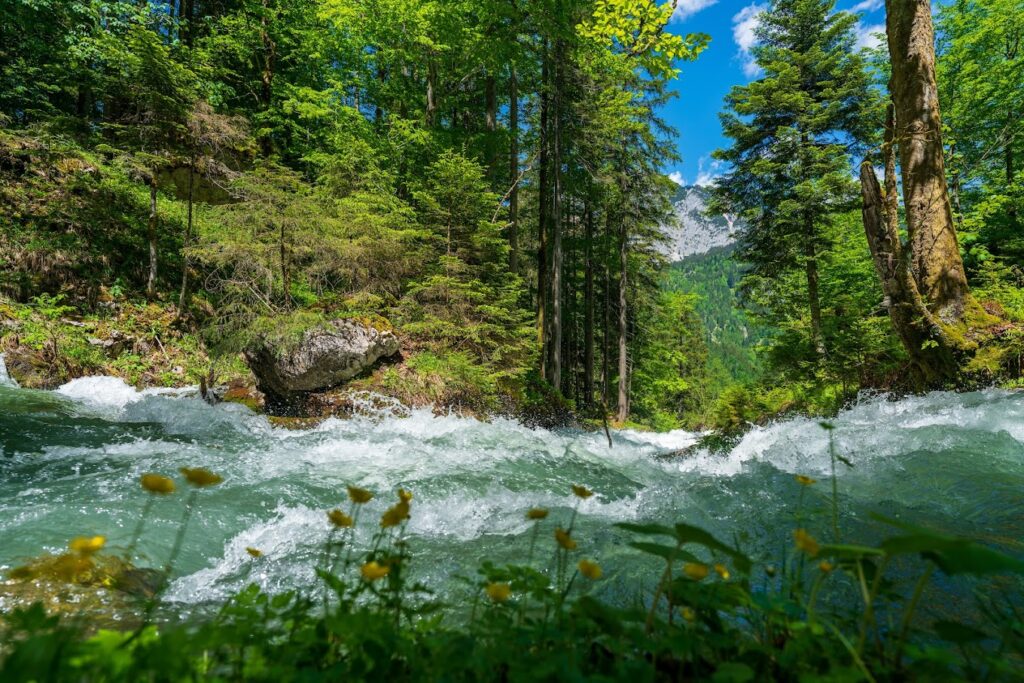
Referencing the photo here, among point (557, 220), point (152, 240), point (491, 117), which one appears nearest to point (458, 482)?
point (557, 220)

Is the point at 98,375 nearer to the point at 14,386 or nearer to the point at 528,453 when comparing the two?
the point at 14,386

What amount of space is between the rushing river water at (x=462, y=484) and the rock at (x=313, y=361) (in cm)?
184

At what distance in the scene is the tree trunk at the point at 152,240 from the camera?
44.3 feet

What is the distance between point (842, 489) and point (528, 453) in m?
3.78

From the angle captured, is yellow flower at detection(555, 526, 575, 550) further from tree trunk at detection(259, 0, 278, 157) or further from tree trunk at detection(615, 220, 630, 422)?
tree trunk at detection(259, 0, 278, 157)

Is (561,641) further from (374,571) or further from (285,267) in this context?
(285,267)

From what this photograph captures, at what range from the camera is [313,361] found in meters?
9.42

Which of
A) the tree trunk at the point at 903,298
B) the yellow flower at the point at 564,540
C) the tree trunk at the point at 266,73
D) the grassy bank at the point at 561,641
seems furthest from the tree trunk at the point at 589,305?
the yellow flower at the point at 564,540

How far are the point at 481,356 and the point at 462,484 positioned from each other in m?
6.86

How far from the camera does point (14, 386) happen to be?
9.27 m

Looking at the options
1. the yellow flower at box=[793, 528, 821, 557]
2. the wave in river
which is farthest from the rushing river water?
the yellow flower at box=[793, 528, 821, 557]

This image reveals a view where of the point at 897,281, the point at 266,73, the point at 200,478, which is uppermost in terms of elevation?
the point at 266,73

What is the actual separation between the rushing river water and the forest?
5cm

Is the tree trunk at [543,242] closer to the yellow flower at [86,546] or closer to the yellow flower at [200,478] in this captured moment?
the yellow flower at [200,478]
